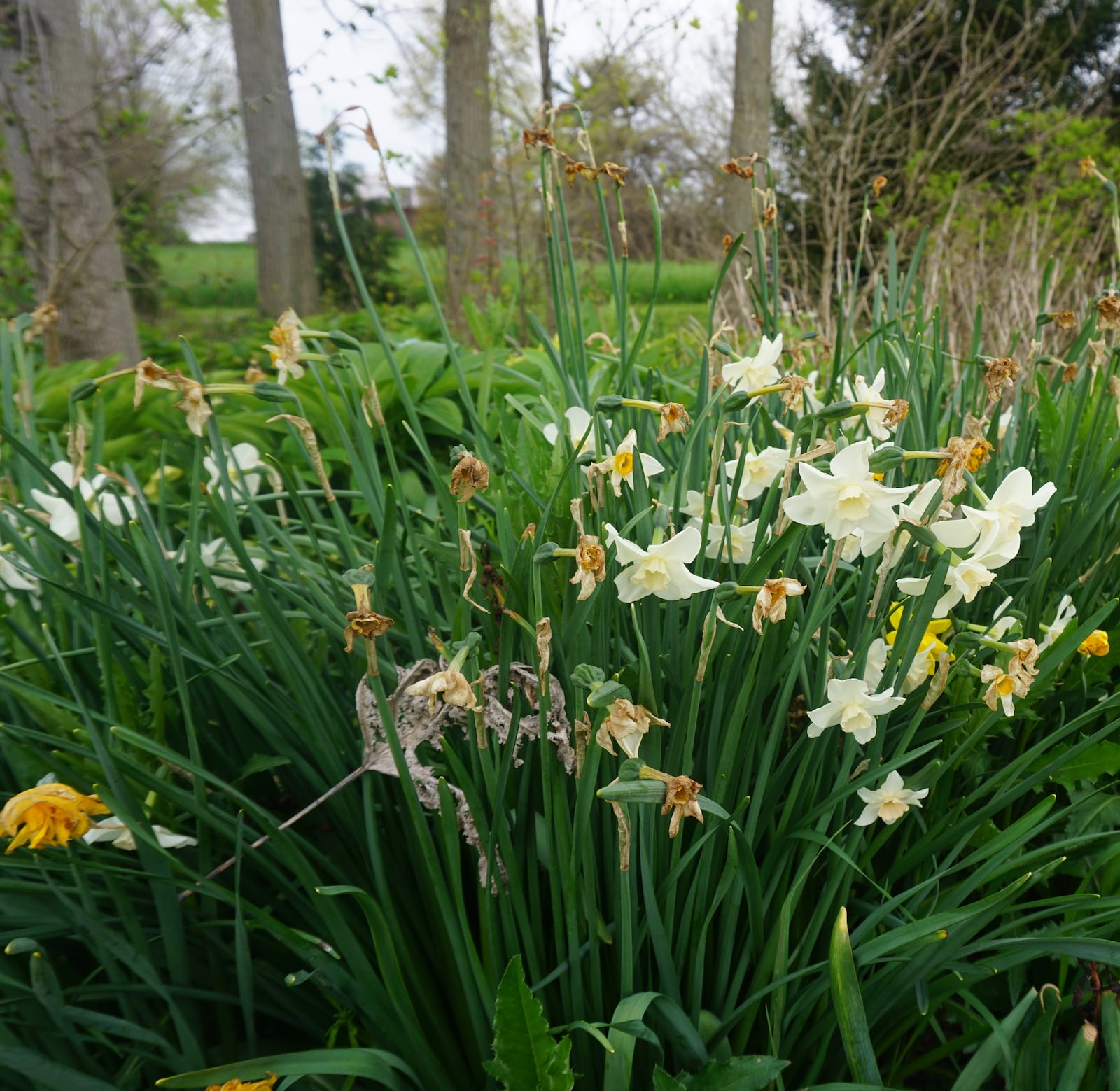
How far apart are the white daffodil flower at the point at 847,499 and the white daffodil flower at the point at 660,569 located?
96 mm

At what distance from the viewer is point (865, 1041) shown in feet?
2.61

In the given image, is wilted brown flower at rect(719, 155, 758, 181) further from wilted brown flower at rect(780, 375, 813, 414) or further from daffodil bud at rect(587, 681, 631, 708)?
daffodil bud at rect(587, 681, 631, 708)

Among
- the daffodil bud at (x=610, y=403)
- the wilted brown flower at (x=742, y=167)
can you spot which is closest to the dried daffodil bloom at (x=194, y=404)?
the daffodil bud at (x=610, y=403)

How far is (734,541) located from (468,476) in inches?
14.3

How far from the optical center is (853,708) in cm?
81

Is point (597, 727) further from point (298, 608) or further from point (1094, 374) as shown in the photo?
point (1094, 374)

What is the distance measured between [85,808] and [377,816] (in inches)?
13.0

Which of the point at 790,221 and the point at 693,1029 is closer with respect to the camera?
the point at 693,1029

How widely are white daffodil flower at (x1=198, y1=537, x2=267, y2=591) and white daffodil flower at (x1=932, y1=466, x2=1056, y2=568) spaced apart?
903 mm

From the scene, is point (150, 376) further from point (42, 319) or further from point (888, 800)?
point (888, 800)

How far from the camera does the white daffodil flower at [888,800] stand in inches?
35.0

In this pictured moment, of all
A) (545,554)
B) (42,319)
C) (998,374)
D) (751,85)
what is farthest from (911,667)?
(751,85)

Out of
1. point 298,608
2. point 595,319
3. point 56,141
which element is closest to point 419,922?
point 298,608

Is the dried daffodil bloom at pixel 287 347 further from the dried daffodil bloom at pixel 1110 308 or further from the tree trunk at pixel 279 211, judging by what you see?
the tree trunk at pixel 279 211
